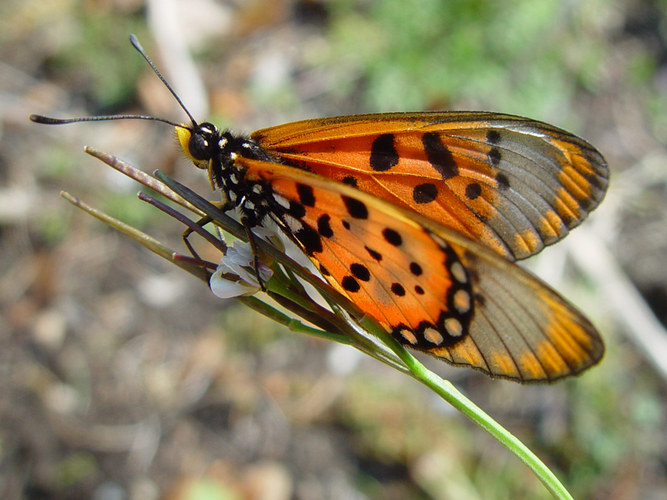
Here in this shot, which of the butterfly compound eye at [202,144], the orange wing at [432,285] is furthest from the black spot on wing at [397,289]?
the butterfly compound eye at [202,144]

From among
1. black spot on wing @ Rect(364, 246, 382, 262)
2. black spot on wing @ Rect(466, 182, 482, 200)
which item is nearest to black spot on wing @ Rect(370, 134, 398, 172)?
black spot on wing @ Rect(466, 182, 482, 200)

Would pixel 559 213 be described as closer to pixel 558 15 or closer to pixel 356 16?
pixel 558 15

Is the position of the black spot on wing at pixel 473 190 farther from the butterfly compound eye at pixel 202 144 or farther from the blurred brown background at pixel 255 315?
the blurred brown background at pixel 255 315

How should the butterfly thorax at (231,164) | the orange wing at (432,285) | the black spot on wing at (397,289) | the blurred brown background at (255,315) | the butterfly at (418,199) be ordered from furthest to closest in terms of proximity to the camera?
the blurred brown background at (255,315) → the butterfly thorax at (231,164) → the black spot on wing at (397,289) → the butterfly at (418,199) → the orange wing at (432,285)

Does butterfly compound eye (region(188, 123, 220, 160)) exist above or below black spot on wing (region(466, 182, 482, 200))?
below

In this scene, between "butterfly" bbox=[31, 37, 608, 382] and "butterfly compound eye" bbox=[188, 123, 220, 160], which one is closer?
"butterfly" bbox=[31, 37, 608, 382]

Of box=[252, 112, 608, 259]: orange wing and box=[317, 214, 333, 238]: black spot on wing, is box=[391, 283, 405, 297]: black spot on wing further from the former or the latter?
box=[252, 112, 608, 259]: orange wing
